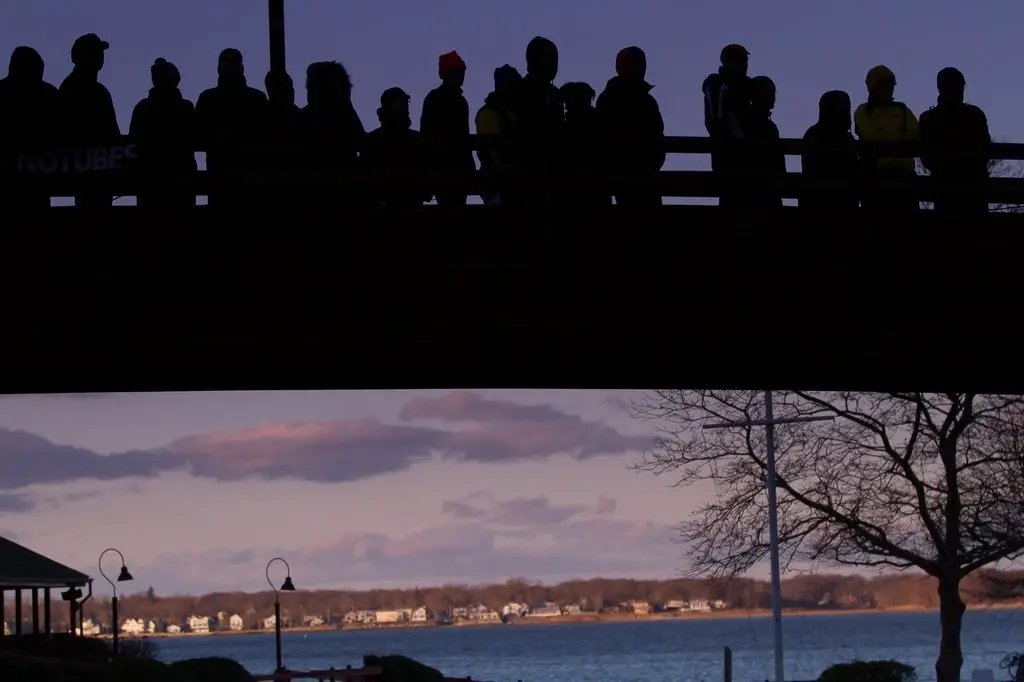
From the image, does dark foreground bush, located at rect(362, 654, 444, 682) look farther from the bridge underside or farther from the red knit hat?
the red knit hat

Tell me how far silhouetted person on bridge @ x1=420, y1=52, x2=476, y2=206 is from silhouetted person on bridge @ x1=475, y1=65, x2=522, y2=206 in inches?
6.0

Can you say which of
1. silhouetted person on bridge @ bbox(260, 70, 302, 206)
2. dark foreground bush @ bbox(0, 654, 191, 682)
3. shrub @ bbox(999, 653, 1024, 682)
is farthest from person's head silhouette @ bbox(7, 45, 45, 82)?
shrub @ bbox(999, 653, 1024, 682)

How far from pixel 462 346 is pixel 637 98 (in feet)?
8.42

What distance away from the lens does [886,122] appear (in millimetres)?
13422

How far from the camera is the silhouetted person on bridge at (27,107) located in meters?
12.3

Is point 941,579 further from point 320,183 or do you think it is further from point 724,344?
point 320,183

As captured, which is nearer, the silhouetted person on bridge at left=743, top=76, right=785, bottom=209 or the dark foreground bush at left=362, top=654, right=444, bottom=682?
the silhouetted person on bridge at left=743, top=76, right=785, bottom=209

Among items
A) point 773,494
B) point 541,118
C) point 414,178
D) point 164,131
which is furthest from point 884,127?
point 773,494

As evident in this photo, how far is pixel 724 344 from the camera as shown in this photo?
1370 centimetres

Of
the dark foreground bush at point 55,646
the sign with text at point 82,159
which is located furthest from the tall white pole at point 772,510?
the sign with text at point 82,159

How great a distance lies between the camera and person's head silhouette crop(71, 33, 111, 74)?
12.0 m

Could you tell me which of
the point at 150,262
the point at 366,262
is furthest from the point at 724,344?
the point at 150,262

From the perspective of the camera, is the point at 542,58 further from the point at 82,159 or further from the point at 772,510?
the point at 772,510

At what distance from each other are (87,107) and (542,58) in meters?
3.57
